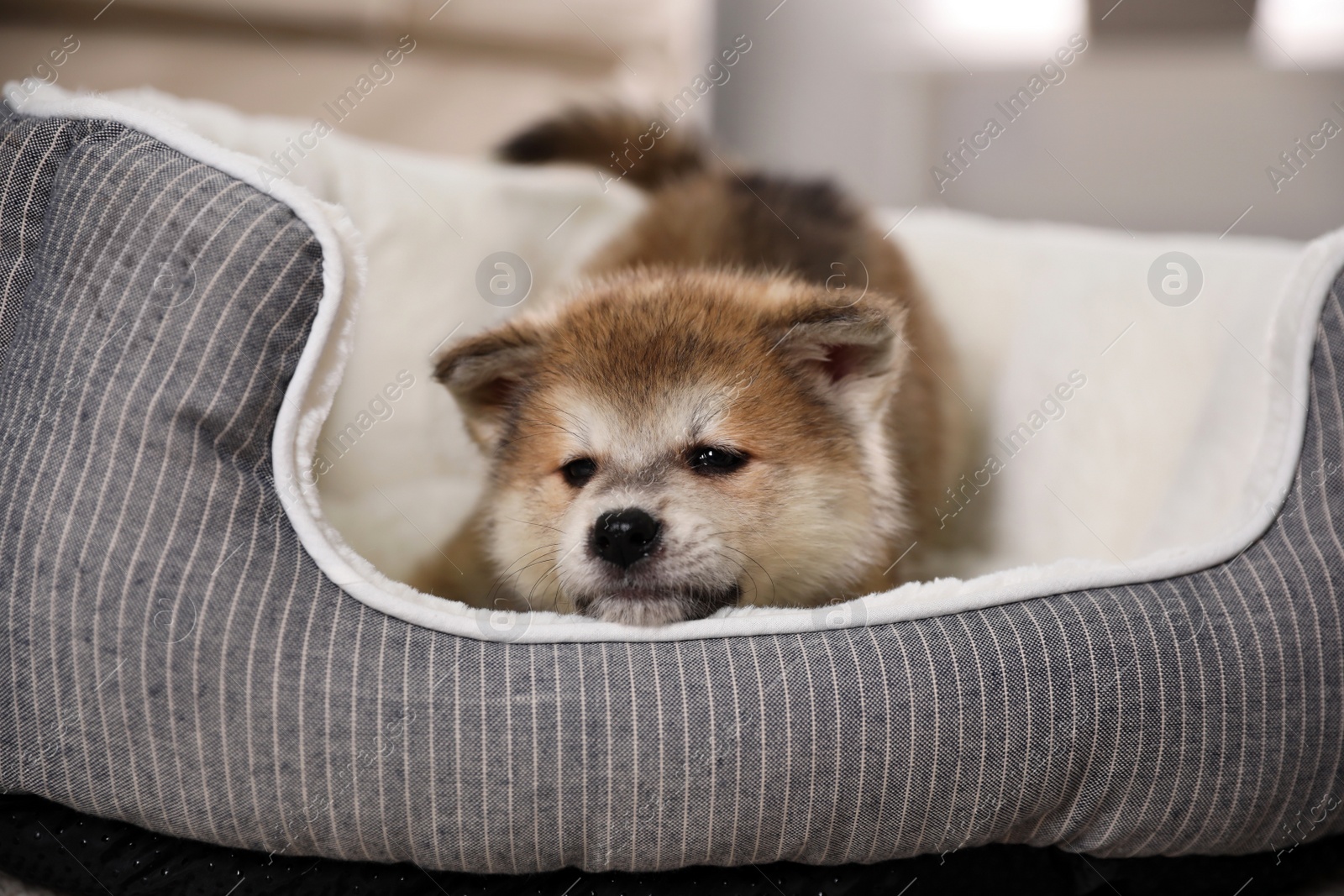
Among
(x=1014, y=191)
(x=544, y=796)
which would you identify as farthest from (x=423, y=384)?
(x=1014, y=191)

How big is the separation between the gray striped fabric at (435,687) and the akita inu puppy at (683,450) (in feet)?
0.72

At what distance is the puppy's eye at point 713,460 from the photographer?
1624 mm

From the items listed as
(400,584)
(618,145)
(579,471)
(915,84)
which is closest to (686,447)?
(579,471)

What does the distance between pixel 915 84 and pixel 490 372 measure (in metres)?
4.20

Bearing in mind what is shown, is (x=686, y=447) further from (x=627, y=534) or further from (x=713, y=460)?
(x=627, y=534)

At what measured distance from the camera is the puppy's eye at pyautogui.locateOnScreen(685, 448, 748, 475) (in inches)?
63.9

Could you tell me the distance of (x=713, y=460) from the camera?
1633 millimetres

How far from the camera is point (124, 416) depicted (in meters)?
1.33

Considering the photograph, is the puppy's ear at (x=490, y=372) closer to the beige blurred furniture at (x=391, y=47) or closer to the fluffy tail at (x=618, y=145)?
the fluffy tail at (x=618, y=145)

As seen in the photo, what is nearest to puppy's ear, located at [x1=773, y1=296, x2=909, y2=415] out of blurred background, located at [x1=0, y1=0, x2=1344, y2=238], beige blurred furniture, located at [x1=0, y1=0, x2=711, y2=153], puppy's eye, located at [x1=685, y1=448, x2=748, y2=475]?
puppy's eye, located at [x1=685, y1=448, x2=748, y2=475]

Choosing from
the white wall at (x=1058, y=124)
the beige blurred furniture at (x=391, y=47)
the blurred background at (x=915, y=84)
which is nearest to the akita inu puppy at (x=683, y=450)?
the beige blurred furniture at (x=391, y=47)

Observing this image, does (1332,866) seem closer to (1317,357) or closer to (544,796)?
(1317,357)

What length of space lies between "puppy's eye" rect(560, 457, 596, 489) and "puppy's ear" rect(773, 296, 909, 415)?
1.26 ft

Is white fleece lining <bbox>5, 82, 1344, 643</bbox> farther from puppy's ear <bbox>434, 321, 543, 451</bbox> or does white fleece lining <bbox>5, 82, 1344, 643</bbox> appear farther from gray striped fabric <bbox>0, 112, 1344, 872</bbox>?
puppy's ear <bbox>434, 321, 543, 451</bbox>
